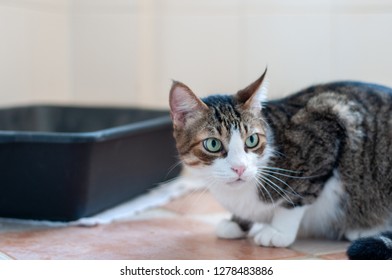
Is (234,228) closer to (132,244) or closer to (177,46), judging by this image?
(132,244)

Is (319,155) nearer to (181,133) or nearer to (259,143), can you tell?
(259,143)

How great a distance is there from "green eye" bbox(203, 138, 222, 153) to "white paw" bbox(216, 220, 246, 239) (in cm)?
28

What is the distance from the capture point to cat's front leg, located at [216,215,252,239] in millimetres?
1584

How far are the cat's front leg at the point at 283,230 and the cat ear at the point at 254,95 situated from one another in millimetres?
247

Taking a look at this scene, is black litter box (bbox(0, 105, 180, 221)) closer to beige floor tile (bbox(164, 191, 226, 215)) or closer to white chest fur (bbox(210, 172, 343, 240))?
beige floor tile (bbox(164, 191, 226, 215))

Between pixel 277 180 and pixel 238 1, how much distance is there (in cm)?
92

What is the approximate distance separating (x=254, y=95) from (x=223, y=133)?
0.38ft

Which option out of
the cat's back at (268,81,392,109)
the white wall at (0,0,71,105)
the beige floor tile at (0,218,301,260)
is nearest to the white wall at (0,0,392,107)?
the white wall at (0,0,71,105)

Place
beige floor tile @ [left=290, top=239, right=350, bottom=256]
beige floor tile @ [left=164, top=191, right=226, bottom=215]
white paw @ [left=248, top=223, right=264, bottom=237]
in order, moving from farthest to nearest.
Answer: beige floor tile @ [left=164, top=191, right=226, bottom=215] < white paw @ [left=248, top=223, right=264, bottom=237] < beige floor tile @ [left=290, top=239, right=350, bottom=256]

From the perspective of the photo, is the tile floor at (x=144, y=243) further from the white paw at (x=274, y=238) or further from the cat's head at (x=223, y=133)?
the cat's head at (x=223, y=133)

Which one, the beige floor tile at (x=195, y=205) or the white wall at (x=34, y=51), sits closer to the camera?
the beige floor tile at (x=195, y=205)

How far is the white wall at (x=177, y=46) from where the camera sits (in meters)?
2.02

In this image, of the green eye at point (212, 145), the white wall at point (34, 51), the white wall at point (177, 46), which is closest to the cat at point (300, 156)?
the green eye at point (212, 145)
